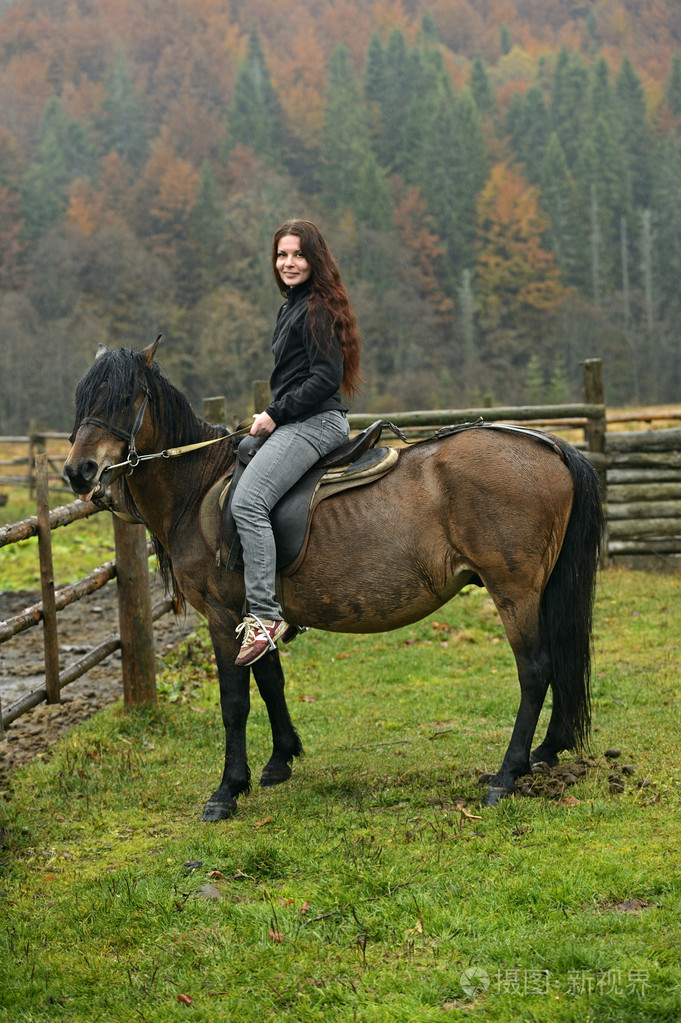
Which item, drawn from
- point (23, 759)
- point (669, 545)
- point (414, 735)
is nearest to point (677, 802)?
point (414, 735)

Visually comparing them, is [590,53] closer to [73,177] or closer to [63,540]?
[73,177]

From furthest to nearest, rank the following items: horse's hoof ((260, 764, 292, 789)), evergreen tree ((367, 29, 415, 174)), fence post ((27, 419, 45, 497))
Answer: evergreen tree ((367, 29, 415, 174))
fence post ((27, 419, 45, 497))
horse's hoof ((260, 764, 292, 789))

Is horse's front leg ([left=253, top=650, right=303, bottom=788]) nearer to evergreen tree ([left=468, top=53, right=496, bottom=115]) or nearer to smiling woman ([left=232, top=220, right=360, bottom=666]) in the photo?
smiling woman ([left=232, top=220, right=360, bottom=666])

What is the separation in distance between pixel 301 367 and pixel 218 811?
89.7 inches

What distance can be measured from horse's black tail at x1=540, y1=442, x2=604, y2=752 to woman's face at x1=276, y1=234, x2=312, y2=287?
1.59 metres

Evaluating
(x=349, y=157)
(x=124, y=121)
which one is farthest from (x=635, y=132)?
(x=124, y=121)

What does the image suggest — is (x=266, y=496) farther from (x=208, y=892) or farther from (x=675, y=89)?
(x=675, y=89)

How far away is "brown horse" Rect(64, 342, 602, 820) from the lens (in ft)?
15.0

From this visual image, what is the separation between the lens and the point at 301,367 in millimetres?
4762

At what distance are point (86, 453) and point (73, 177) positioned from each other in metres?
73.4

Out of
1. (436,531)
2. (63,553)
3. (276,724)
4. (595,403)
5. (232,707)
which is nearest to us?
(436,531)

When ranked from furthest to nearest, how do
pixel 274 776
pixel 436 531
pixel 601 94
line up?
1. pixel 601 94
2. pixel 274 776
3. pixel 436 531

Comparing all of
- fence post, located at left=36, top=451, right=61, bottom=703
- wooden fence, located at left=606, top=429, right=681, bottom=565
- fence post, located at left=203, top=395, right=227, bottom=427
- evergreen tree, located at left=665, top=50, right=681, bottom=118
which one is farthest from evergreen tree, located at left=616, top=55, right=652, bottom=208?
fence post, located at left=36, top=451, right=61, bottom=703

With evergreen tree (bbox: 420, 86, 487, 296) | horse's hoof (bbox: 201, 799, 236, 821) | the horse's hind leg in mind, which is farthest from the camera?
evergreen tree (bbox: 420, 86, 487, 296)
